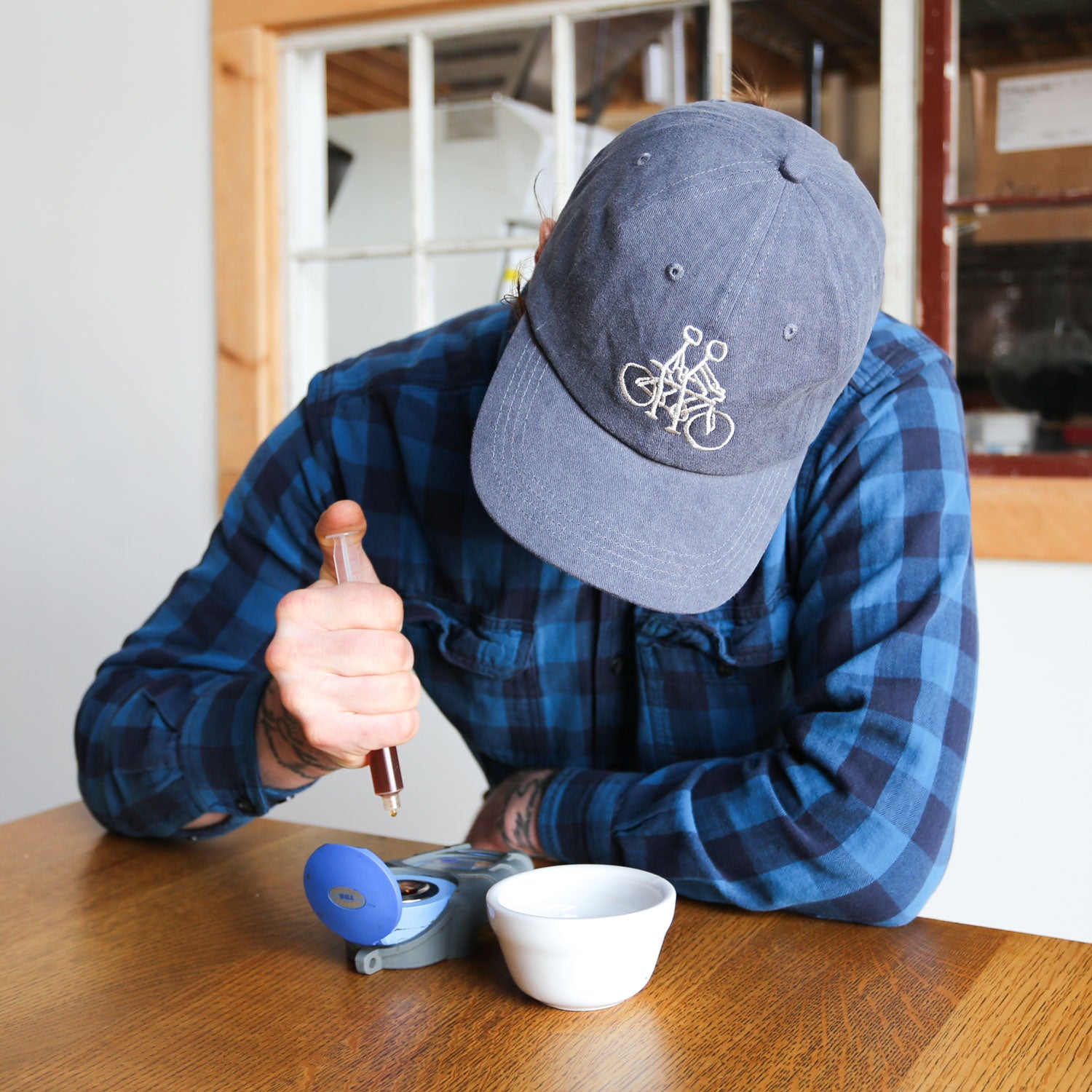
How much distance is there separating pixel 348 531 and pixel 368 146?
1.77 m

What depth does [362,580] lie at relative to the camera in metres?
0.82

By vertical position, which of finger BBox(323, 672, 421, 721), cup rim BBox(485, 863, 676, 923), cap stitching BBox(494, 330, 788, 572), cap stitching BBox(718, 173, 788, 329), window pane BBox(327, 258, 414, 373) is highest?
window pane BBox(327, 258, 414, 373)

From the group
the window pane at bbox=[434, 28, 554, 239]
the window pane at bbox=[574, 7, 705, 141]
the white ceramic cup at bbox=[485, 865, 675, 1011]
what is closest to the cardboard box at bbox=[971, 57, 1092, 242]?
the window pane at bbox=[574, 7, 705, 141]

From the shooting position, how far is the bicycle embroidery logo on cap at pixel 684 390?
32.9 inches

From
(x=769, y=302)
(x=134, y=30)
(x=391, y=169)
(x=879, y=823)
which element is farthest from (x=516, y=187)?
(x=879, y=823)

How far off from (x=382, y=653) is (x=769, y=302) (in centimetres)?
38

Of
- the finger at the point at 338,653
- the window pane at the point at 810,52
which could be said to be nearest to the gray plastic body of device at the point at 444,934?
the finger at the point at 338,653

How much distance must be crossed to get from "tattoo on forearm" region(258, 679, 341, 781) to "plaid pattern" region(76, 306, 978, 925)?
27 mm

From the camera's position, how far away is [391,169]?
7.73ft

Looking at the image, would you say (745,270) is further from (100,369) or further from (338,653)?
(100,369)

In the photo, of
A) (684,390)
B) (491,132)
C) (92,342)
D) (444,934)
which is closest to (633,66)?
(491,132)

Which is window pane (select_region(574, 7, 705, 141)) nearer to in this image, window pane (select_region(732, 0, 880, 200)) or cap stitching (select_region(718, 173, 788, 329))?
window pane (select_region(732, 0, 880, 200))

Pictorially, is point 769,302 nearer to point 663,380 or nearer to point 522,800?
point 663,380

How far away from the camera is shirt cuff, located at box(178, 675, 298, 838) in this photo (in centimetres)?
100
